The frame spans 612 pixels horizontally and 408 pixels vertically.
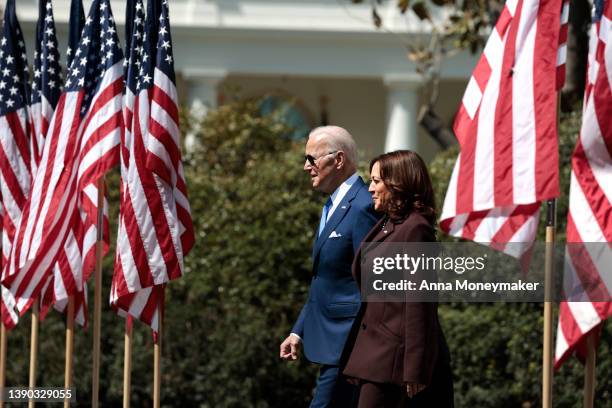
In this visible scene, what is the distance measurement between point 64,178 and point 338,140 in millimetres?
2435

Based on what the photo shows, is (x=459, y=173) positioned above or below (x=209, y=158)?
below

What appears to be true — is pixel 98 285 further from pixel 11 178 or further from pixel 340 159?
pixel 340 159

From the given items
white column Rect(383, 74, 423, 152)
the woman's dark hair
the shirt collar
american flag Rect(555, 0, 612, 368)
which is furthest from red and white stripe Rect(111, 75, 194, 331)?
white column Rect(383, 74, 423, 152)

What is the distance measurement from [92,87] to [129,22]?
568 millimetres

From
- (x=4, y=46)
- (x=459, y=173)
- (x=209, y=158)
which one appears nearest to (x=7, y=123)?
(x=4, y=46)

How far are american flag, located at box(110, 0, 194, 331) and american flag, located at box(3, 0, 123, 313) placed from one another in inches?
7.8

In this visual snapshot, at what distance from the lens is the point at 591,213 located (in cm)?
536

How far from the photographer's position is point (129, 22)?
7.67m

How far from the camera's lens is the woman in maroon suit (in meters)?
5.21

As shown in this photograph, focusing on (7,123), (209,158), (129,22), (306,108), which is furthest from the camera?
(306,108)

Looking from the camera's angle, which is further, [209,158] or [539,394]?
[209,158]

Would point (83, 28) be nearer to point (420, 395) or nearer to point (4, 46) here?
point (4, 46)

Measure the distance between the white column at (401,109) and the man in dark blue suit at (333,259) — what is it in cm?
1599

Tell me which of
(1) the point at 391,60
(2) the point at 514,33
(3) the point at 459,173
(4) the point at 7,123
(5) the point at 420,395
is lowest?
(5) the point at 420,395
